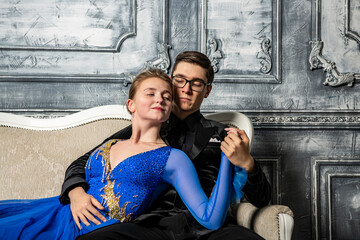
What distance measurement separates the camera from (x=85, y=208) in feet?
5.35

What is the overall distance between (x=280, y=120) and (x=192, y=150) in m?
1.11

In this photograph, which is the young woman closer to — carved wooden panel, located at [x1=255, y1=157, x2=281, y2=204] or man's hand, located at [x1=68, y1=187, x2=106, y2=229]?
man's hand, located at [x1=68, y1=187, x2=106, y2=229]

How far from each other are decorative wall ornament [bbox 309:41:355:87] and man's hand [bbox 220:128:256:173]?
142 centimetres

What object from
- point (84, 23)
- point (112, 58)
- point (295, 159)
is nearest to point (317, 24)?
point (295, 159)

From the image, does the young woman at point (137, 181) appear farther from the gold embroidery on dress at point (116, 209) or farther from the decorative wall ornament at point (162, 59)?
the decorative wall ornament at point (162, 59)

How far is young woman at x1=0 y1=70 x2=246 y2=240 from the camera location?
1579mm

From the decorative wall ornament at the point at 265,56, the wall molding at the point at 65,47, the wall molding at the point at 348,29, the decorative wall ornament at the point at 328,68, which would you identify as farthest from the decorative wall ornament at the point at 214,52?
the wall molding at the point at 348,29

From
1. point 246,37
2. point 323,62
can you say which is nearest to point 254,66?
point 246,37

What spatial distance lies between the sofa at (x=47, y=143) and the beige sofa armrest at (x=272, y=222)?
521 mm

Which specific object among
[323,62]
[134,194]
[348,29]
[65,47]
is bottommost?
[134,194]

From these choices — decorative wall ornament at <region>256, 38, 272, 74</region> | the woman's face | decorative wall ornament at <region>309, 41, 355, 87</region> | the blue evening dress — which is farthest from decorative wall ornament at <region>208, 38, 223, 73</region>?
the blue evening dress

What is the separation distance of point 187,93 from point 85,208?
706 mm

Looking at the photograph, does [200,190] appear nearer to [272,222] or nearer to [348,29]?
[272,222]

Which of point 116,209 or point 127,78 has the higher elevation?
point 127,78
